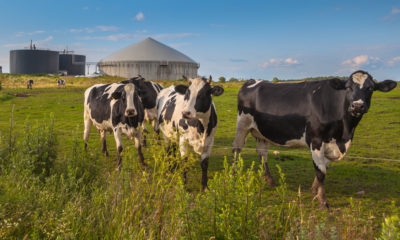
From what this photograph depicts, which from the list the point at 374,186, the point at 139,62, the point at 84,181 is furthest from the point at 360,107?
the point at 139,62

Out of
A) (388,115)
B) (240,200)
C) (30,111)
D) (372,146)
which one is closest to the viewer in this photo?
(240,200)

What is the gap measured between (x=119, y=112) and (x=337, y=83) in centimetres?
523

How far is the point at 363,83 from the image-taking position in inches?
237

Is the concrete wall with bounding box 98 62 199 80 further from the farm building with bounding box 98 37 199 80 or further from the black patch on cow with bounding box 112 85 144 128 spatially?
the black patch on cow with bounding box 112 85 144 128

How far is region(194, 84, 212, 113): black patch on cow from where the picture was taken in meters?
6.89

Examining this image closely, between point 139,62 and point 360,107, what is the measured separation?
7371 centimetres

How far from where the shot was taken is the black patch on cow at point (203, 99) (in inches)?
271

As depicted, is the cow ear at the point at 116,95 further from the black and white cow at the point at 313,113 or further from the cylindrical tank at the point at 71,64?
the cylindrical tank at the point at 71,64

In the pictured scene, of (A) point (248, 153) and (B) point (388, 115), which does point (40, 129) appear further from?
(B) point (388, 115)

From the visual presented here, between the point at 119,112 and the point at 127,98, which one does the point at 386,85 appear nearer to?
the point at 127,98

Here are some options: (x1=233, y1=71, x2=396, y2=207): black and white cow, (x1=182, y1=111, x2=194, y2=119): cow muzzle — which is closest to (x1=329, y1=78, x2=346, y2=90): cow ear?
(x1=233, y1=71, x2=396, y2=207): black and white cow

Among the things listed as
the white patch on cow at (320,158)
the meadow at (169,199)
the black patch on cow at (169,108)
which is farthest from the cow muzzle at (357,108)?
the black patch on cow at (169,108)

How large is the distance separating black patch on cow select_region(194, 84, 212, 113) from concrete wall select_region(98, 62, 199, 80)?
2676 inches

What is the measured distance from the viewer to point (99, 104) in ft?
32.3
